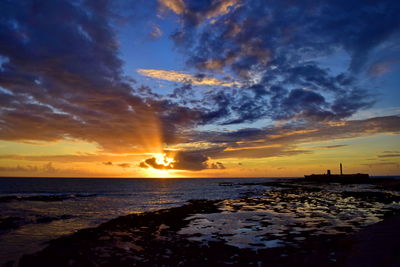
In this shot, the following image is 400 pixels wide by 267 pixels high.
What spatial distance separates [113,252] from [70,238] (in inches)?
218

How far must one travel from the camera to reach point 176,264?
1070 cm

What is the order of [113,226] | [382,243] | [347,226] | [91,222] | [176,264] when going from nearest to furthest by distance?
1. [176,264]
2. [382,243]
3. [347,226]
4. [113,226]
5. [91,222]

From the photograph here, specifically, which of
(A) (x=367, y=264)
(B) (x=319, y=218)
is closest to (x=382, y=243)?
(A) (x=367, y=264)

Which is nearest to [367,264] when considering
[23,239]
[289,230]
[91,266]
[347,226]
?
[289,230]

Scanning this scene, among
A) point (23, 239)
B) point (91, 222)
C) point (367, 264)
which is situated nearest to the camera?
point (367, 264)

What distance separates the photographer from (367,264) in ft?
31.4

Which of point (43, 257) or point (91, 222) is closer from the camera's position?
point (43, 257)

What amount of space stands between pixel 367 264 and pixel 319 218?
1247 centimetres

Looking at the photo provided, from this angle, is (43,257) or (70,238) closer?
(43,257)

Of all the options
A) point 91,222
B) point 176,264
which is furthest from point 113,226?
point 176,264

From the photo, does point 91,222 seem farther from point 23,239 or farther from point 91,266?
point 91,266

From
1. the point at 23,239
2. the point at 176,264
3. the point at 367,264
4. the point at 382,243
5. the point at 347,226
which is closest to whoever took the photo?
the point at 367,264

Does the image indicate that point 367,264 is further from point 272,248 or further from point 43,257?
point 43,257

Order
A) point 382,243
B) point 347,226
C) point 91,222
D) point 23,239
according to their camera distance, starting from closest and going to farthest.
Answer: point 382,243 → point 23,239 → point 347,226 → point 91,222
